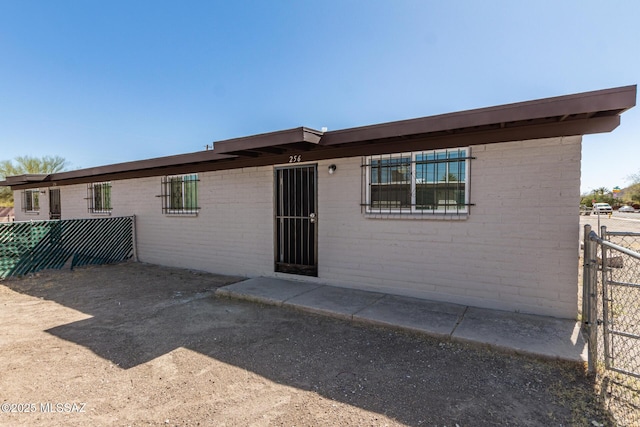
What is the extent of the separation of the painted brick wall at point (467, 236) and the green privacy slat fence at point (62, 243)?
3.83 m

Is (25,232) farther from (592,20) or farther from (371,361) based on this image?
(592,20)

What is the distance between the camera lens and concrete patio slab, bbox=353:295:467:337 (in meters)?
3.59

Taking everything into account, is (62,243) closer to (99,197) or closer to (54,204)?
(99,197)

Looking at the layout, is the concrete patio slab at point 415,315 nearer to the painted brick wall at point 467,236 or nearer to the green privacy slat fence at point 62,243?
the painted brick wall at point 467,236

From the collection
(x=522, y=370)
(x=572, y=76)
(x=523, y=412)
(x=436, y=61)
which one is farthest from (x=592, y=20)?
(x=523, y=412)

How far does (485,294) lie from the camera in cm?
425

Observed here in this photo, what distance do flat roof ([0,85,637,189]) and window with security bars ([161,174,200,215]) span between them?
89 centimetres

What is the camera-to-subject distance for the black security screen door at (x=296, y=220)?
18.9 feet

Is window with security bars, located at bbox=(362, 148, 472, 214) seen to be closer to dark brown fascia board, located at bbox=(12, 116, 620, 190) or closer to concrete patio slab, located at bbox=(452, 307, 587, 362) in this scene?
dark brown fascia board, located at bbox=(12, 116, 620, 190)

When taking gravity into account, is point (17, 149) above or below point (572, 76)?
above

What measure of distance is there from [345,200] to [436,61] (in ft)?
14.3

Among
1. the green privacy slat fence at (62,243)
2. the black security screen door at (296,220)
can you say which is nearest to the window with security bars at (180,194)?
the green privacy slat fence at (62,243)

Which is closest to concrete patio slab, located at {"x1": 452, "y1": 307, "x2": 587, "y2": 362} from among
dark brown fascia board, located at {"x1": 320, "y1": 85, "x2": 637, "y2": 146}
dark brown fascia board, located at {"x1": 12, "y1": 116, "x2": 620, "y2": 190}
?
dark brown fascia board, located at {"x1": 12, "y1": 116, "x2": 620, "y2": 190}

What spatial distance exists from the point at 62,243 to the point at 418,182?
862 cm
